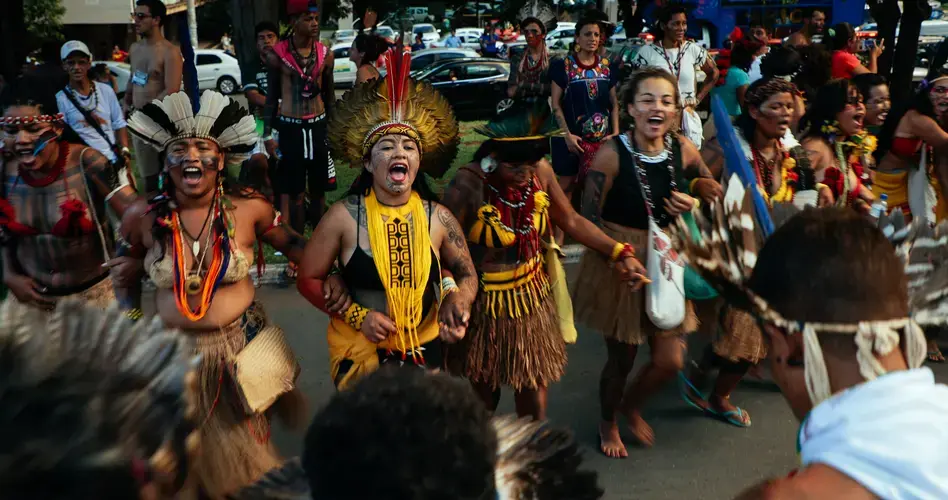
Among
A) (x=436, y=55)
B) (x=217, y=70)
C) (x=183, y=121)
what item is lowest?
(x=217, y=70)

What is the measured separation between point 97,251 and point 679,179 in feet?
9.74

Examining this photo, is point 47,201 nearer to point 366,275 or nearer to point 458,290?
point 366,275

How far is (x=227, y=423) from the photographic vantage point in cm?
368

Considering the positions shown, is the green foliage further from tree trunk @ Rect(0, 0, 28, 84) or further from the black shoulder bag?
the black shoulder bag

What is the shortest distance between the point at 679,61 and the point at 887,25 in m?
6.08

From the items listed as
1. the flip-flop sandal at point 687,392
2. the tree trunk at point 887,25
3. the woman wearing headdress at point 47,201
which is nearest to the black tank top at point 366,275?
the woman wearing headdress at point 47,201

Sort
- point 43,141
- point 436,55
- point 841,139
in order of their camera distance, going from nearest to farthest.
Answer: point 43,141 < point 841,139 < point 436,55

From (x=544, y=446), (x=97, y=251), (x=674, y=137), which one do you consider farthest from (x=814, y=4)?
(x=544, y=446)

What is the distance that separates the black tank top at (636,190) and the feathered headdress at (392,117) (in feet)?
3.29

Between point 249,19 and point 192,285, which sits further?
point 249,19

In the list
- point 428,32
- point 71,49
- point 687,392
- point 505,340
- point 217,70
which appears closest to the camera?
point 505,340

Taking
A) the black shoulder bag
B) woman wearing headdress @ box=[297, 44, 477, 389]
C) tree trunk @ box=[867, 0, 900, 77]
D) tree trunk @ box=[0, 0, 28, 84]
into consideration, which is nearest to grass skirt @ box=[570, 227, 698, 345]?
woman wearing headdress @ box=[297, 44, 477, 389]

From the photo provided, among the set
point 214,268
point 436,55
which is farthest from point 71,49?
point 436,55

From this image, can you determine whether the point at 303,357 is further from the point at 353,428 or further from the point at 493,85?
the point at 493,85
